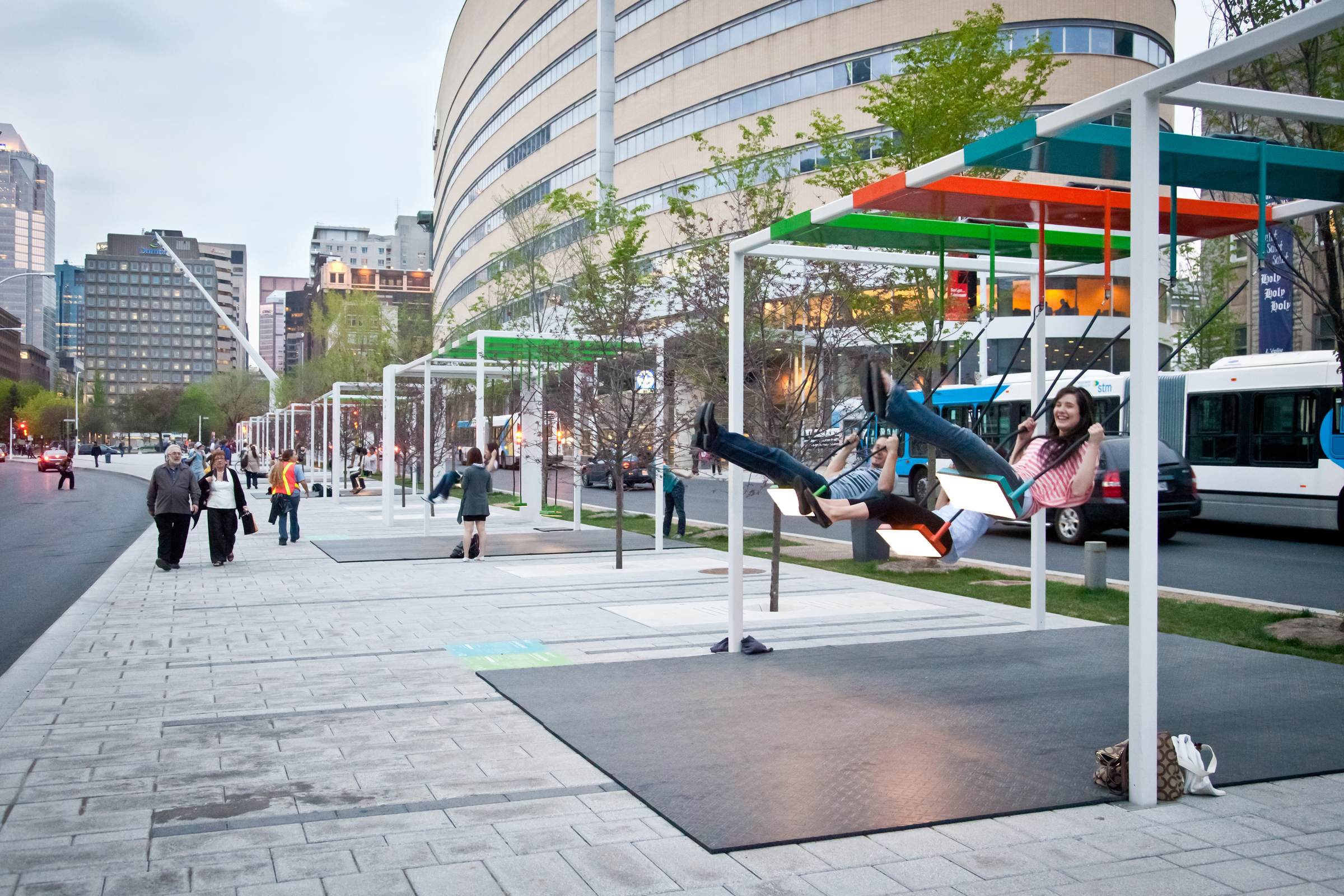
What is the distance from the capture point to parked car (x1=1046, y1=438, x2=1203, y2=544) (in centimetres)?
1841

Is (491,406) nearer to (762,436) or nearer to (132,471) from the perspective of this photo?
(762,436)

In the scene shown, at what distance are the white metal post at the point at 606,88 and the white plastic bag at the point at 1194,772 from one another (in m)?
54.2

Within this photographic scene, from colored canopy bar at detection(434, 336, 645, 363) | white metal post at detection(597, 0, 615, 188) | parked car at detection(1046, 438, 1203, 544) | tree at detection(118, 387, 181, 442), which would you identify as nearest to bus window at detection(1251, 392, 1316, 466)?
parked car at detection(1046, 438, 1203, 544)

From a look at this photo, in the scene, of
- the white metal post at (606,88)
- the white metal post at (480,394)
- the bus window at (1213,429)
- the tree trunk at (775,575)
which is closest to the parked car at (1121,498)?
the bus window at (1213,429)

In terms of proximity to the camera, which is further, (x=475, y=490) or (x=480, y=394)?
(x=480, y=394)

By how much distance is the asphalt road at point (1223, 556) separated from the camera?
13379mm

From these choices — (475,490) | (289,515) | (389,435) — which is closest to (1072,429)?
(475,490)

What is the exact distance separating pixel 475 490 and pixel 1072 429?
11.3 metres

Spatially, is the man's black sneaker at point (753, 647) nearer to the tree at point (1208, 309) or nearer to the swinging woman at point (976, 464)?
the swinging woman at point (976, 464)

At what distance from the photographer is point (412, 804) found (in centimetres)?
507

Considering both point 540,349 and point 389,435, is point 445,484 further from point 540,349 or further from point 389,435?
point 540,349

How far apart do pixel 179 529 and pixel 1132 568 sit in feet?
46.5

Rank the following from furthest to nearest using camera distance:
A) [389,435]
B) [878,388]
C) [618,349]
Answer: [389,435], [618,349], [878,388]

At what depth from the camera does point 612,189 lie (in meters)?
26.8
